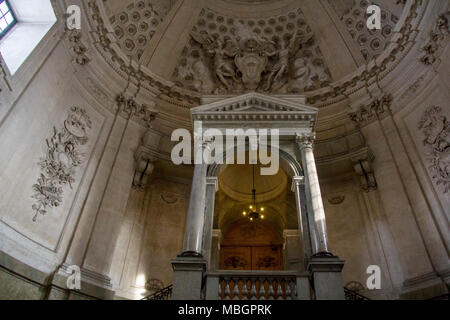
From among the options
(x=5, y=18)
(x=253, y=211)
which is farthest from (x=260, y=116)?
(x=5, y=18)

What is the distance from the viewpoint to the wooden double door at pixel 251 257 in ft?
50.5

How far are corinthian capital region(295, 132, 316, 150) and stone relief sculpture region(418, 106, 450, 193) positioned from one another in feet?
13.8

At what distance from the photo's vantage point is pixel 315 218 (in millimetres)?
9055

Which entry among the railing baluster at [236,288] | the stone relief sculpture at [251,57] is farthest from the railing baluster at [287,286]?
the stone relief sculpture at [251,57]

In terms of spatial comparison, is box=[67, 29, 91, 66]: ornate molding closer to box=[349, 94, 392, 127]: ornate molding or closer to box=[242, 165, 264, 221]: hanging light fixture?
box=[242, 165, 264, 221]: hanging light fixture

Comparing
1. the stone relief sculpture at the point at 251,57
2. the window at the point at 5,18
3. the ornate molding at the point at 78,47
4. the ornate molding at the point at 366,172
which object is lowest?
the ornate molding at the point at 366,172

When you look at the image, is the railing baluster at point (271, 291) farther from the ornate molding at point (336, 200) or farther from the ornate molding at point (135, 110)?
the ornate molding at point (135, 110)

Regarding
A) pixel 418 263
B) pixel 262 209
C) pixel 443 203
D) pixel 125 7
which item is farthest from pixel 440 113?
pixel 125 7

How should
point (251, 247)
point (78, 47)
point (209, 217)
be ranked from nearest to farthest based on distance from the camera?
point (209, 217), point (78, 47), point (251, 247)

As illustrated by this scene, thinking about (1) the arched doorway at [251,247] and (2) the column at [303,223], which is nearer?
(2) the column at [303,223]

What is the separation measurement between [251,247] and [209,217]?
712cm

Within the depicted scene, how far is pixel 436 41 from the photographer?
1180cm

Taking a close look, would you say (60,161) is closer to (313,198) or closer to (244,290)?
(244,290)

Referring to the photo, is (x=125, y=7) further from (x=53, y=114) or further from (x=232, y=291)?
(x=232, y=291)
